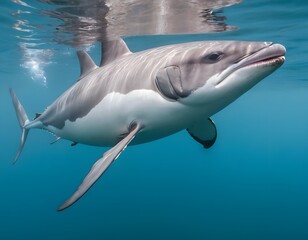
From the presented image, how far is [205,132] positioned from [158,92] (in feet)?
6.48

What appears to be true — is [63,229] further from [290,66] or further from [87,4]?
[290,66]

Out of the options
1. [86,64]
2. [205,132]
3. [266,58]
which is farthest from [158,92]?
[86,64]

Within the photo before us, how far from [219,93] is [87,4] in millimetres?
7638

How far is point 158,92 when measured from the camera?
16.1 ft

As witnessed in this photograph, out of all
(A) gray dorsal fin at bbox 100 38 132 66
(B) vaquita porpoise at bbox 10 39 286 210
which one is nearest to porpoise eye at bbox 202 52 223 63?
(B) vaquita porpoise at bbox 10 39 286 210

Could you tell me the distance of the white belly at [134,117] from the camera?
495 cm

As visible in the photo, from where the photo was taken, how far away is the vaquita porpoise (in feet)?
13.0

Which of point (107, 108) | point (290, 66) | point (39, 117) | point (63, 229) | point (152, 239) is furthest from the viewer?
point (290, 66)

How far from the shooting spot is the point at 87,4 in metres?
10.4

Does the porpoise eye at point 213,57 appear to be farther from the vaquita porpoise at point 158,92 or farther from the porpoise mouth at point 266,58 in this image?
the porpoise mouth at point 266,58

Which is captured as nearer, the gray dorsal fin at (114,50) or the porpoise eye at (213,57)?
the porpoise eye at (213,57)

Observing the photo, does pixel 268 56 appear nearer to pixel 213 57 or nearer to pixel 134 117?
pixel 213 57

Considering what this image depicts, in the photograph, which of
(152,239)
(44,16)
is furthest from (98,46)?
(152,239)

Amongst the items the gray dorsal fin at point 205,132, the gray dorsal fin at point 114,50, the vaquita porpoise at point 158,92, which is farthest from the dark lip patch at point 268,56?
the gray dorsal fin at point 114,50
